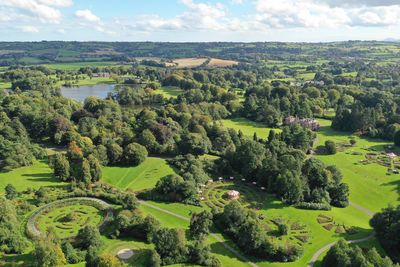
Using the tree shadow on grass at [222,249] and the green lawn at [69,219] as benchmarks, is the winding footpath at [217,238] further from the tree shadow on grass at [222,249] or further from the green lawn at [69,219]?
the green lawn at [69,219]

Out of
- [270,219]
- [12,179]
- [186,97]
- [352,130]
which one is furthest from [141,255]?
[186,97]

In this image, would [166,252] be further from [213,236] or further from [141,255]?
[213,236]

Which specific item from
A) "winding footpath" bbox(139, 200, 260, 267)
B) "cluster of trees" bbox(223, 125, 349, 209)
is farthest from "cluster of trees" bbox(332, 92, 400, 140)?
"winding footpath" bbox(139, 200, 260, 267)

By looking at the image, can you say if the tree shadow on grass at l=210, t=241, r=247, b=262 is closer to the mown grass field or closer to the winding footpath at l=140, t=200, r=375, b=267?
the mown grass field

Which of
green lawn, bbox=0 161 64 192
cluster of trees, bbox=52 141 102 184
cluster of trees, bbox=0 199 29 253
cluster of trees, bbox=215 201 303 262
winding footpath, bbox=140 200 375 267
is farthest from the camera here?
cluster of trees, bbox=52 141 102 184

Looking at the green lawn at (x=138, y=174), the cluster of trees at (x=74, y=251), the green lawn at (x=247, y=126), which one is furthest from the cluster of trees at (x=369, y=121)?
the cluster of trees at (x=74, y=251)

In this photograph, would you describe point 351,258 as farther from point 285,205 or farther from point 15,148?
point 15,148

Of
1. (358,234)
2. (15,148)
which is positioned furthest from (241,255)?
(15,148)
